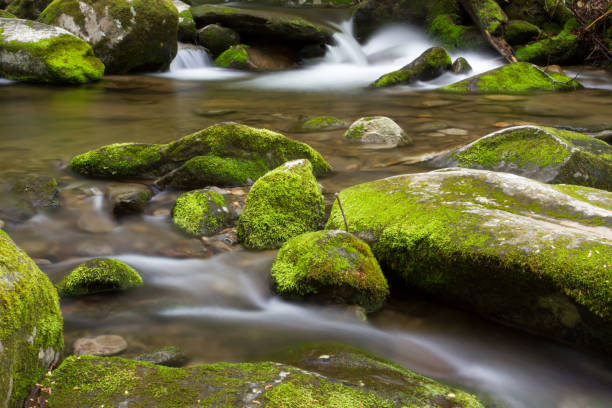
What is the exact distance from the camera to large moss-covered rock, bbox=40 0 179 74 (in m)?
13.2

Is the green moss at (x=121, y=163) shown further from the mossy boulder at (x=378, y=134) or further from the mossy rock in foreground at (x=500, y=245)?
the mossy boulder at (x=378, y=134)

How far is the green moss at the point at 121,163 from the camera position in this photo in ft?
18.4

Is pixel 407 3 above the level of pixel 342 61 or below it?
above

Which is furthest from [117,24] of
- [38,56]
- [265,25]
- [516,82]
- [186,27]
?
[516,82]

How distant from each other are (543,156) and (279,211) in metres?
2.89

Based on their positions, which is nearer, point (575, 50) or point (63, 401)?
point (63, 401)

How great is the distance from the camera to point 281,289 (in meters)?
3.50

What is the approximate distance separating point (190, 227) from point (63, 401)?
97.6 inches

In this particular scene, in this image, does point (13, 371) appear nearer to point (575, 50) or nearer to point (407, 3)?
point (575, 50)

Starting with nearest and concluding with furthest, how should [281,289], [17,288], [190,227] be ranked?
1. [17,288]
2. [281,289]
3. [190,227]

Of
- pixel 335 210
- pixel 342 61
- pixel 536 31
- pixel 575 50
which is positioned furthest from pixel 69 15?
pixel 575 50

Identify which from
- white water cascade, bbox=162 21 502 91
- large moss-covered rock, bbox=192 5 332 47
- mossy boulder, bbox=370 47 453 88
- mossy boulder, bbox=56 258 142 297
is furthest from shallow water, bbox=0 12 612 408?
large moss-covered rock, bbox=192 5 332 47

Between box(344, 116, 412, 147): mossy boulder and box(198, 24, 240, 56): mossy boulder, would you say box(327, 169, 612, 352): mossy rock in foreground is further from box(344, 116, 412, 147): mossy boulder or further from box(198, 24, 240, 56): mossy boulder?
box(198, 24, 240, 56): mossy boulder

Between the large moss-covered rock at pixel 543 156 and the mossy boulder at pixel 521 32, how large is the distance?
1098 cm
